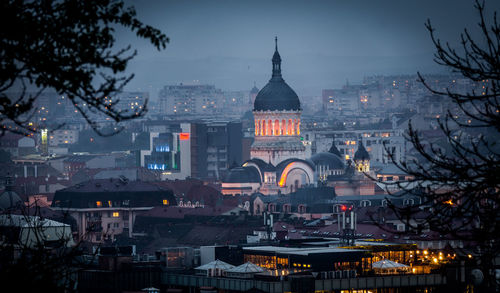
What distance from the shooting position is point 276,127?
14062 cm

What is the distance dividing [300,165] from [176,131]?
200 feet

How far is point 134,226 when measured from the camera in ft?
331

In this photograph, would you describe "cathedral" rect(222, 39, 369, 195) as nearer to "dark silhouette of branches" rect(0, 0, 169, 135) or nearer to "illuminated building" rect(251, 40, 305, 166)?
"illuminated building" rect(251, 40, 305, 166)

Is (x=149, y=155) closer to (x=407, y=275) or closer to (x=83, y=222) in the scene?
(x=83, y=222)

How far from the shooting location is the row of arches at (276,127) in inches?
5522

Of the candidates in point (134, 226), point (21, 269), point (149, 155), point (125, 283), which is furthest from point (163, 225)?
point (149, 155)

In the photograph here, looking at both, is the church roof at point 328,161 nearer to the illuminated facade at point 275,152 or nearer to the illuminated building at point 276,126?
the illuminated facade at point 275,152

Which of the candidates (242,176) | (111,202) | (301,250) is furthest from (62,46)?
(242,176)

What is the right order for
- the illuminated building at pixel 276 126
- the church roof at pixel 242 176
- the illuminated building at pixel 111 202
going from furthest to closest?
the illuminated building at pixel 276 126 < the church roof at pixel 242 176 < the illuminated building at pixel 111 202

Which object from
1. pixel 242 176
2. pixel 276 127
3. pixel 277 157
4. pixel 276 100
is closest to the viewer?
pixel 242 176

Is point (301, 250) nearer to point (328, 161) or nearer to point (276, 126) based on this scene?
point (276, 126)

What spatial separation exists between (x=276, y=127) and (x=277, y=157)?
3.34 m

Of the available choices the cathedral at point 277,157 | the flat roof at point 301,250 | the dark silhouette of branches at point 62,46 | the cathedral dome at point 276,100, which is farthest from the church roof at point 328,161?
the dark silhouette of branches at point 62,46

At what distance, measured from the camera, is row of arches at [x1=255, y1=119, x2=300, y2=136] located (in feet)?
460
